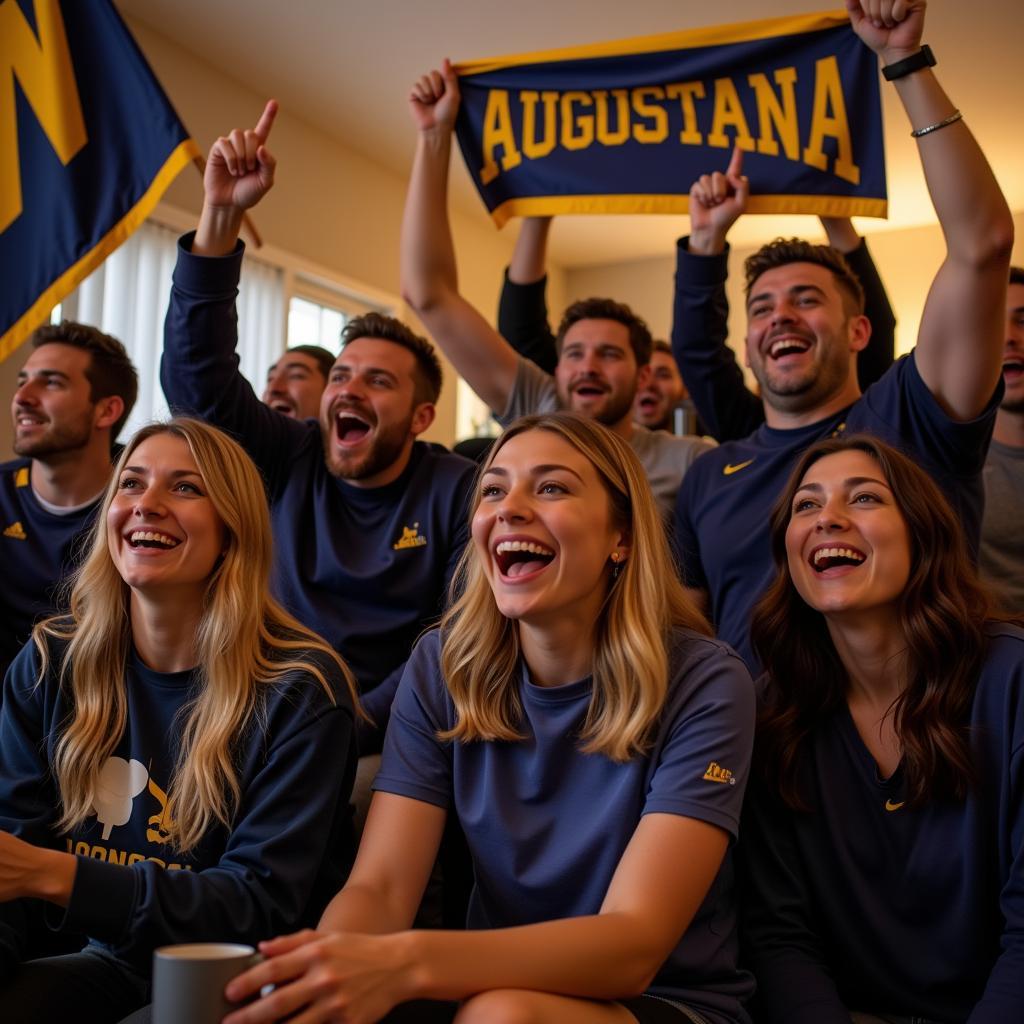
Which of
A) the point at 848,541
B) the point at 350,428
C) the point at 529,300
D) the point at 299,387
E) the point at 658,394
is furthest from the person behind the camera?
the point at 658,394

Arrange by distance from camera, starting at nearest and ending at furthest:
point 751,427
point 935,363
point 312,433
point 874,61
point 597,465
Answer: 1. point 597,465
2. point 935,363
3. point 874,61
4. point 312,433
5. point 751,427

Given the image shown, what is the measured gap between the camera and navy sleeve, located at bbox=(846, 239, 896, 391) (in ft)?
9.45

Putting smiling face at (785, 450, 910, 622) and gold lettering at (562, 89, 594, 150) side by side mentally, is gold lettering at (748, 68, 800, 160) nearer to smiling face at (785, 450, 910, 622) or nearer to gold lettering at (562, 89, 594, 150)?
gold lettering at (562, 89, 594, 150)

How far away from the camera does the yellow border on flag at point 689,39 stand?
2.63 m

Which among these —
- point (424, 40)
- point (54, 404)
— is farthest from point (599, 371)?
point (424, 40)

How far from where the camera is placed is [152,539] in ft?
5.39

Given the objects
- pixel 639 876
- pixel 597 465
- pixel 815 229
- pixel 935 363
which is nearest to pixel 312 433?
pixel 597 465

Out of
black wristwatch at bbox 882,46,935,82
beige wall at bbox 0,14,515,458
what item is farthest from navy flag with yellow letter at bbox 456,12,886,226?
beige wall at bbox 0,14,515,458

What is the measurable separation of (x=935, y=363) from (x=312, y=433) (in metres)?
1.53

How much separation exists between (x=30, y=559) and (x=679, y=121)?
2009mm

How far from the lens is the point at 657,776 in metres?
1.36

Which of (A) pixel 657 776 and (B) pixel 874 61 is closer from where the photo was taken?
(A) pixel 657 776

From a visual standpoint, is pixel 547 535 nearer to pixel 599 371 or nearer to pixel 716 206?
pixel 716 206

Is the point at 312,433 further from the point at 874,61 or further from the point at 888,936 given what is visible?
the point at 888,936
